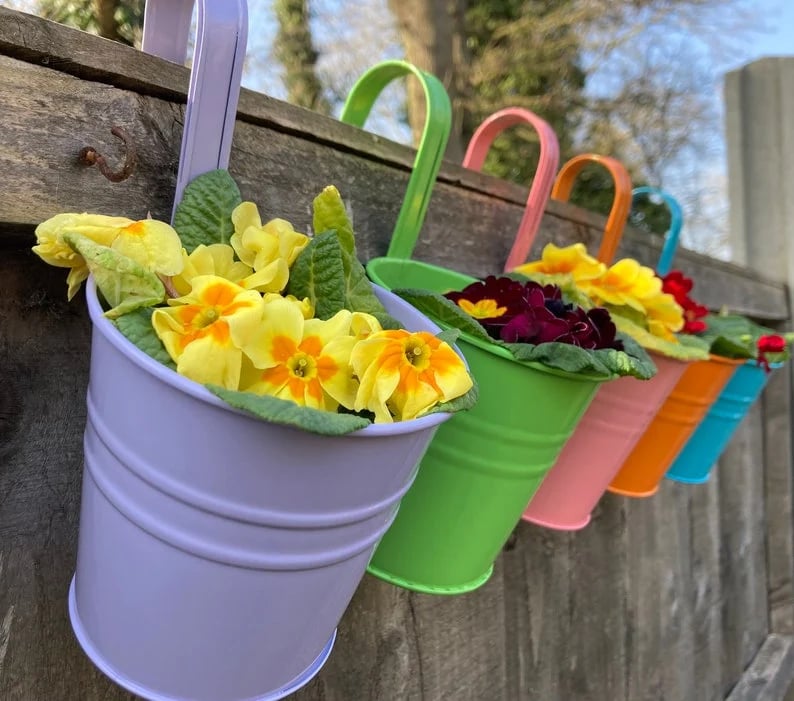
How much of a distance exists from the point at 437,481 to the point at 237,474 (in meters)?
0.25

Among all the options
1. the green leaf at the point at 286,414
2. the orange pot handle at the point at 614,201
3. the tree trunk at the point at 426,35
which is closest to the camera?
the green leaf at the point at 286,414

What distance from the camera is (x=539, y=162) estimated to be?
0.70 m

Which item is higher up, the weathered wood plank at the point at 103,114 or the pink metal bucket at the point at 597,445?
the weathered wood plank at the point at 103,114

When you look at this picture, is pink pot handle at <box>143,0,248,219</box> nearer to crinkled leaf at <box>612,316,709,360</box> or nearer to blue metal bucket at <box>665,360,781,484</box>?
crinkled leaf at <box>612,316,709,360</box>

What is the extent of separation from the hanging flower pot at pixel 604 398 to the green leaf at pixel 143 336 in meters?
0.44

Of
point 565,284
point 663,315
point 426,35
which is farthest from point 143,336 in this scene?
point 426,35

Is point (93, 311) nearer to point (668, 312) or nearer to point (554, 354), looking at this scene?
point (554, 354)

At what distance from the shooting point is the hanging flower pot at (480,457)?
0.52 meters

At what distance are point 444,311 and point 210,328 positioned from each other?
0.71 ft

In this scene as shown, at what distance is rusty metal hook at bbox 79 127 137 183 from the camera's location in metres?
0.44

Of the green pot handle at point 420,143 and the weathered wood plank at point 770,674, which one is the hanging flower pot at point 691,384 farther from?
the weathered wood plank at point 770,674

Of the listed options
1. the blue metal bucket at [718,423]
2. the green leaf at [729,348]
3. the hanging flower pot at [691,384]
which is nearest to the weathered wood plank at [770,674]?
the blue metal bucket at [718,423]

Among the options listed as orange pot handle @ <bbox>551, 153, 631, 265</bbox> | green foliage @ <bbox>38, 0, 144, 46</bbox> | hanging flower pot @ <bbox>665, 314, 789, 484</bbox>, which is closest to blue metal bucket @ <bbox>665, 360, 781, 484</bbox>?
hanging flower pot @ <bbox>665, 314, 789, 484</bbox>

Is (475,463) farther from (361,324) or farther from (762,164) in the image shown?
(762,164)
